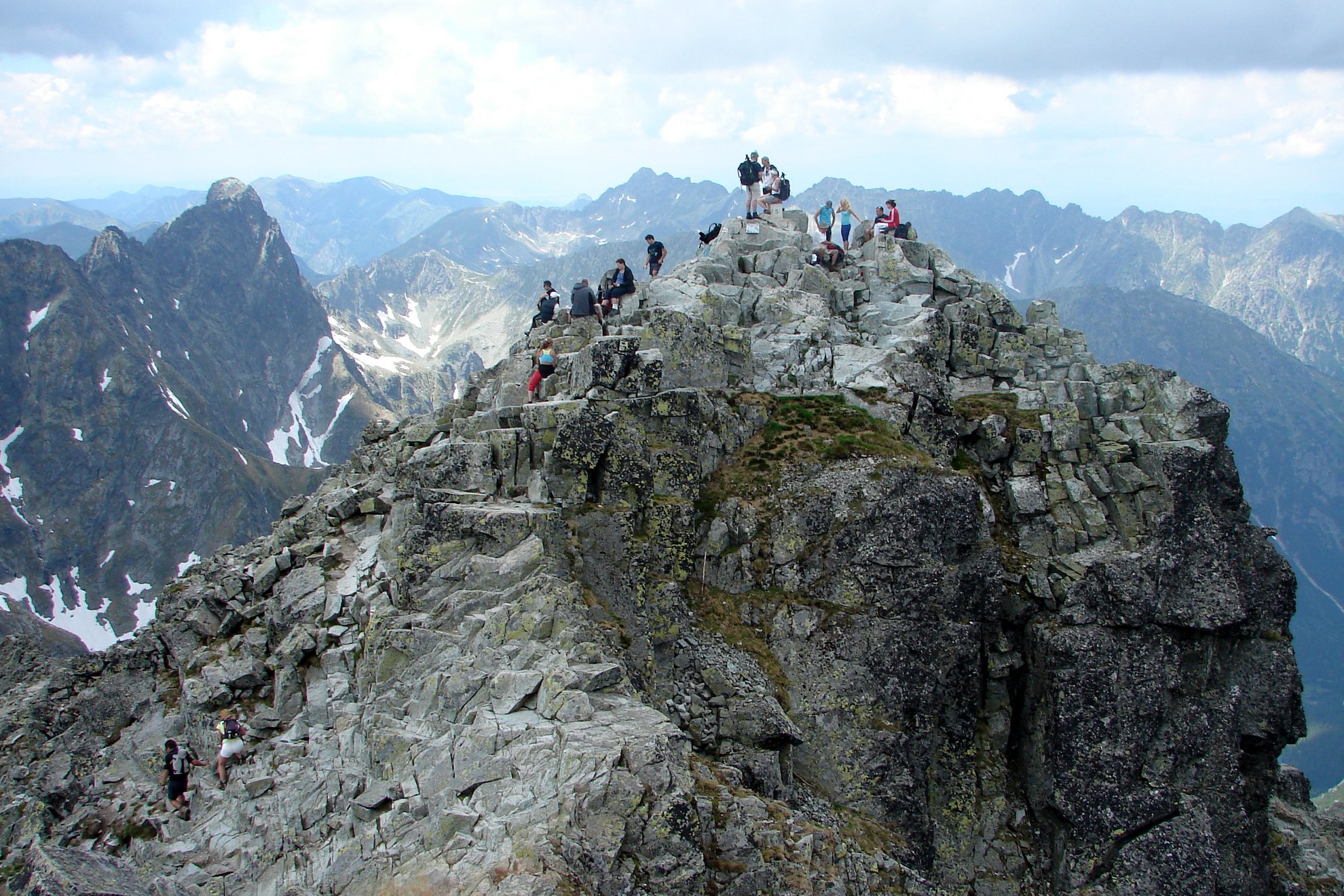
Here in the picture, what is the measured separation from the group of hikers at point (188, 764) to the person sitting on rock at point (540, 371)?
1725 centimetres

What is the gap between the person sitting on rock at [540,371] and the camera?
37.4 meters

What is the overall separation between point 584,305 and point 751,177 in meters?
17.9

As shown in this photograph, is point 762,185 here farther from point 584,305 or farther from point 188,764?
point 188,764

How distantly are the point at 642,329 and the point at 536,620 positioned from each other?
16.5m

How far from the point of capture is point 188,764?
1190 inches

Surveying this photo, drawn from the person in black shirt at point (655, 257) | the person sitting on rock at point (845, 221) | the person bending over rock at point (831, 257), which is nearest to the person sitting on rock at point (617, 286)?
the person in black shirt at point (655, 257)

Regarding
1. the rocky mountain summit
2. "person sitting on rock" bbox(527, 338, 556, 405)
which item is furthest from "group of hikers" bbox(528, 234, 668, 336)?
"person sitting on rock" bbox(527, 338, 556, 405)

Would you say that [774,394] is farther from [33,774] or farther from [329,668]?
[33,774]

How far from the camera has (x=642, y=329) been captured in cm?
3909

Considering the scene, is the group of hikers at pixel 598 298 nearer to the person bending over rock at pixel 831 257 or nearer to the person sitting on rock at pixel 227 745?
the person bending over rock at pixel 831 257

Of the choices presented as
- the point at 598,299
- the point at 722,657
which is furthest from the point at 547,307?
the point at 722,657

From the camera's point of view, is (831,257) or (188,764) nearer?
(188,764)

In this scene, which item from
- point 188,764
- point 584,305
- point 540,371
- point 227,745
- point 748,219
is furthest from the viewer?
point 748,219

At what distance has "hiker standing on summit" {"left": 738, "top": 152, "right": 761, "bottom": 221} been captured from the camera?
5512cm
